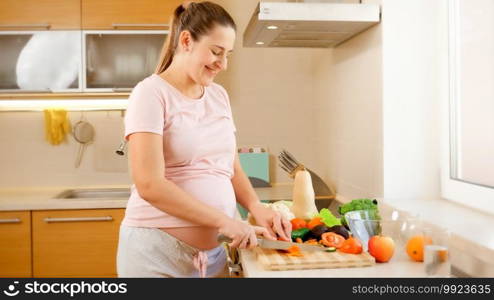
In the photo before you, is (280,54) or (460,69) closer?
(460,69)

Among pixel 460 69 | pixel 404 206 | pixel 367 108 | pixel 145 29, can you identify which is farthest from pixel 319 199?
pixel 145 29

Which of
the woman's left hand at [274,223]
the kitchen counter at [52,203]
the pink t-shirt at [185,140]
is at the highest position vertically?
the pink t-shirt at [185,140]

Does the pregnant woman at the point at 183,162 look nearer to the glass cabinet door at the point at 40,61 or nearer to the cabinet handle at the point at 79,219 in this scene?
the cabinet handle at the point at 79,219

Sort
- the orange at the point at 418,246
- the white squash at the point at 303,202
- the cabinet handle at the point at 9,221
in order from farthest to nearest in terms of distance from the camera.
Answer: the cabinet handle at the point at 9,221 → the white squash at the point at 303,202 → the orange at the point at 418,246

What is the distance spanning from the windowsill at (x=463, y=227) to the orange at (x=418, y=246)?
0.11 meters

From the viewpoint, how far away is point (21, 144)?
332cm

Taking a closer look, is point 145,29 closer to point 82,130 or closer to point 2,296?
point 82,130

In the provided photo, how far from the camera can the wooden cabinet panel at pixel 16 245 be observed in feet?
9.20

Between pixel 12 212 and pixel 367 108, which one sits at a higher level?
pixel 367 108

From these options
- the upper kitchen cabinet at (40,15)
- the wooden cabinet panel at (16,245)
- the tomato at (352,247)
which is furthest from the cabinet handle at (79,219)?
the tomato at (352,247)

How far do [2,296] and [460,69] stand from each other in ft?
5.05

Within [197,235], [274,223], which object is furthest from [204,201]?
[274,223]

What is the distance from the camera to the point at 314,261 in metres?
1.28

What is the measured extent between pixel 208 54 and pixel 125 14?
1.82m
